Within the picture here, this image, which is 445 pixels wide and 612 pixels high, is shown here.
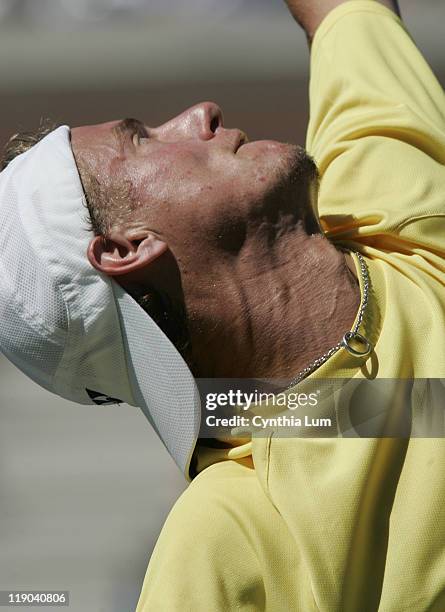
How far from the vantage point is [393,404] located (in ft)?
3.57

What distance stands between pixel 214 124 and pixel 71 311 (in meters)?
0.31

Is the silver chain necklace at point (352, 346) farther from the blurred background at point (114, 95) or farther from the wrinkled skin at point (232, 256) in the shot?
the blurred background at point (114, 95)

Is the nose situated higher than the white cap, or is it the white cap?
the nose

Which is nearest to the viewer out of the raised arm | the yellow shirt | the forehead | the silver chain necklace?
the yellow shirt

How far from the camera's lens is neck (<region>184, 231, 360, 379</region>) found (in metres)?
1.19

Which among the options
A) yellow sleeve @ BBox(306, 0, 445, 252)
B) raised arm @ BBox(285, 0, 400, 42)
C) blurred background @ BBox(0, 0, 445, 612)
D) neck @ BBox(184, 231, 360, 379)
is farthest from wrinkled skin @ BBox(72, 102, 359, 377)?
blurred background @ BBox(0, 0, 445, 612)

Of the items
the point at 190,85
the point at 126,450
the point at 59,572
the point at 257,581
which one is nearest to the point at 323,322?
the point at 257,581

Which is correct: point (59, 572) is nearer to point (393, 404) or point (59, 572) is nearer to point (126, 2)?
point (393, 404)

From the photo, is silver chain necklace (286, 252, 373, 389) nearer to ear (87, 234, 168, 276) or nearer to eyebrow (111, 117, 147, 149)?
ear (87, 234, 168, 276)

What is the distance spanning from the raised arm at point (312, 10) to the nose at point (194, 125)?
350mm

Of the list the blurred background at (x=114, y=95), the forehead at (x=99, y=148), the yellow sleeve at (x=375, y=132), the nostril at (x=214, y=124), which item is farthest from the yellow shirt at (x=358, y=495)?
the blurred background at (x=114, y=95)

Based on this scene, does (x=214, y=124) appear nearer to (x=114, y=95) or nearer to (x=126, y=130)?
(x=126, y=130)

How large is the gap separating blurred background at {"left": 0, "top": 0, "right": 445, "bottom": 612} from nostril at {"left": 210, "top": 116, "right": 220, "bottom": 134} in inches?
55.0

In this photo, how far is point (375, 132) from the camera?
1356 millimetres
